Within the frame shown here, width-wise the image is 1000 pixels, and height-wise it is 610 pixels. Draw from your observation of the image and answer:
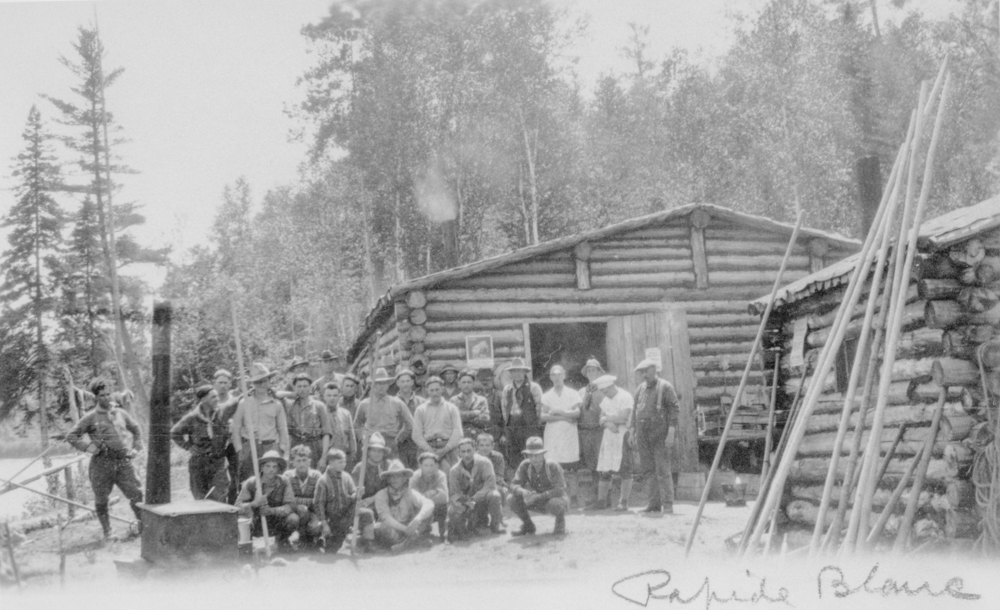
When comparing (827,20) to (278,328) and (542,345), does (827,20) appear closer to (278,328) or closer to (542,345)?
(542,345)

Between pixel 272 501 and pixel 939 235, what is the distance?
6528 millimetres

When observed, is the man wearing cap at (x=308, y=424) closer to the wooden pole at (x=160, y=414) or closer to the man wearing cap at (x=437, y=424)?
the man wearing cap at (x=437, y=424)

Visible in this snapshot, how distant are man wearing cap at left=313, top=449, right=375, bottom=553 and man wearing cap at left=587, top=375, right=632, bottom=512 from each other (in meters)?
3.17

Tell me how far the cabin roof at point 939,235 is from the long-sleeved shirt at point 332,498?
4893mm

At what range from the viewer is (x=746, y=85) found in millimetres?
26312

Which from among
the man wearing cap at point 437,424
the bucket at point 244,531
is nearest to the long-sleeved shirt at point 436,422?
the man wearing cap at point 437,424

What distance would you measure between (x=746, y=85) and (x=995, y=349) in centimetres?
2175

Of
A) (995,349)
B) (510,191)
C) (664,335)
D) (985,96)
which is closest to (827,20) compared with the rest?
(985,96)

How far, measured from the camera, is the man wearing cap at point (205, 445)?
962cm

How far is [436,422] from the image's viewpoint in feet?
33.2

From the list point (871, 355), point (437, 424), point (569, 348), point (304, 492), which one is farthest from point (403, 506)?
point (569, 348)

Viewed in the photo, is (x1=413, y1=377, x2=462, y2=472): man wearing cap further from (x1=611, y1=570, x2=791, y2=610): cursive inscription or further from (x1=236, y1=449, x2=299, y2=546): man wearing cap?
(x1=611, y1=570, x2=791, y2=610): cursive inscription

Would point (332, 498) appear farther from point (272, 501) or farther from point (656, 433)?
point (656, 433)

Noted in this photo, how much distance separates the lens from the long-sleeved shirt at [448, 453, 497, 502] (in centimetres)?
913
